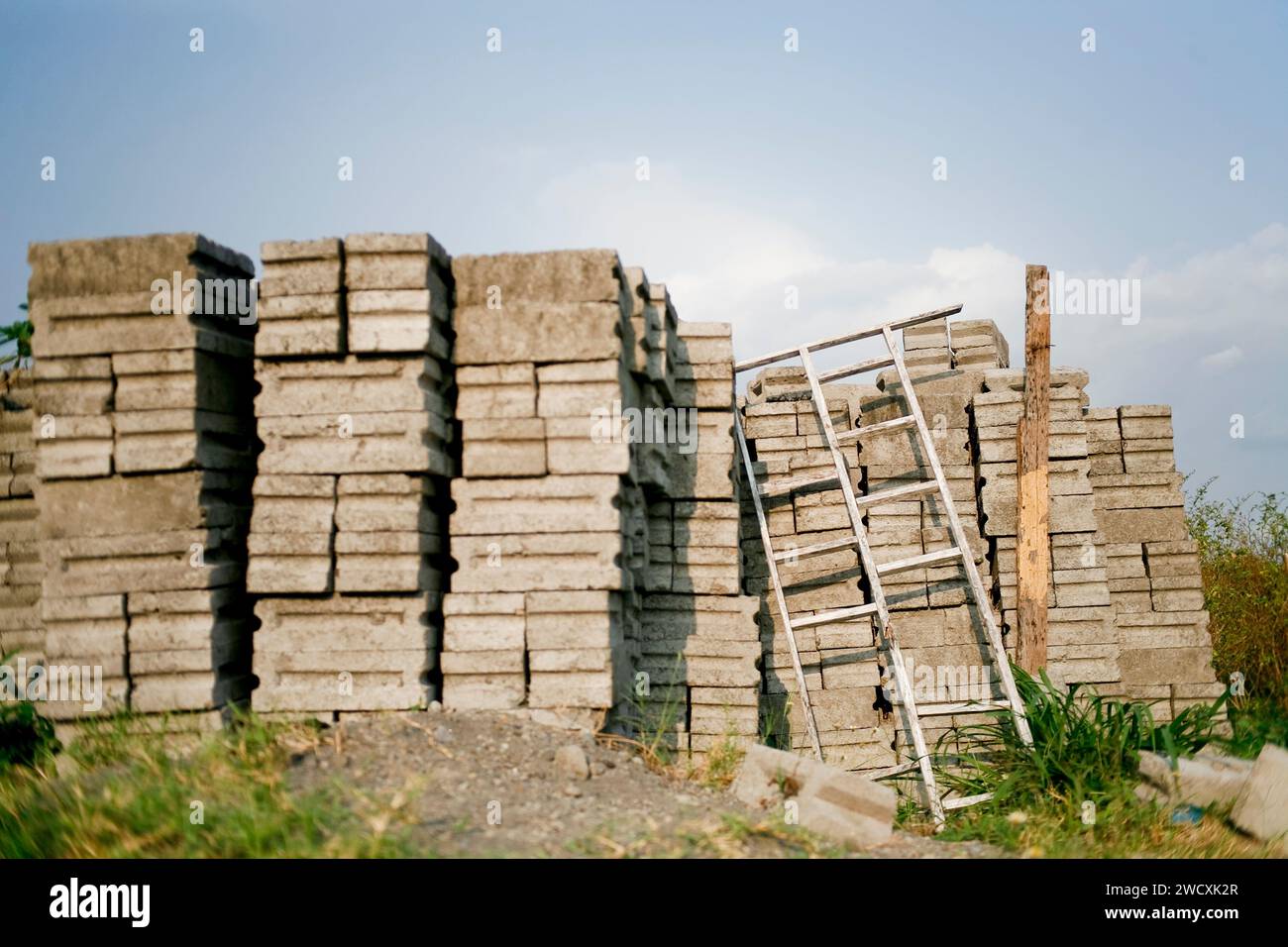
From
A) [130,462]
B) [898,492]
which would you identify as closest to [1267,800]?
[898,492]

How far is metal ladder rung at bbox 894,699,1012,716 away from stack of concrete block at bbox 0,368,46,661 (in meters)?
6.96

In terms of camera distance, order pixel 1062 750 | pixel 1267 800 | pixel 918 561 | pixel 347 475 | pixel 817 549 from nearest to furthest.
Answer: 1. pixel 1267 800
2. pixel 347 475
3. pixel 1062 750
4. pixel 918 561
5. pixel 817 549

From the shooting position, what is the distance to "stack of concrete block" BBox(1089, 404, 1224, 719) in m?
8.56

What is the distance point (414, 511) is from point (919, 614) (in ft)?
15.2

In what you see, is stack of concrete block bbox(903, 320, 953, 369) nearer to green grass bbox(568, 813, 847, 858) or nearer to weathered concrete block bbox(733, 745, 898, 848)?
weathered concrete block bbox(733, 745, 898, 848)

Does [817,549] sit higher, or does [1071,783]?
[817,549]

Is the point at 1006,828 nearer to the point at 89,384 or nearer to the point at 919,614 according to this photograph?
the point at 919,614

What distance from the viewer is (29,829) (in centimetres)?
468

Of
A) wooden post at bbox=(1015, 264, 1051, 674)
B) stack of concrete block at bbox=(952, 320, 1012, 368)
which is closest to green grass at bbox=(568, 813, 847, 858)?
wooden post at bbox=(1015, 264, 1051, 674)

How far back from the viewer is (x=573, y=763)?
5379 mm

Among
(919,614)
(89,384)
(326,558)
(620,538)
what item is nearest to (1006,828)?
(919,614)

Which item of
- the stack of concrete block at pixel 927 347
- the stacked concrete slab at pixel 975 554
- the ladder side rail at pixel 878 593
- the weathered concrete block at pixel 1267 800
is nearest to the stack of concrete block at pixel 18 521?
the stacked concrete slab at pixel 975 554

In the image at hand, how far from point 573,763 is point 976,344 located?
6402 mm

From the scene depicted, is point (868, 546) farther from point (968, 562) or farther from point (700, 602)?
point (700, 602)
